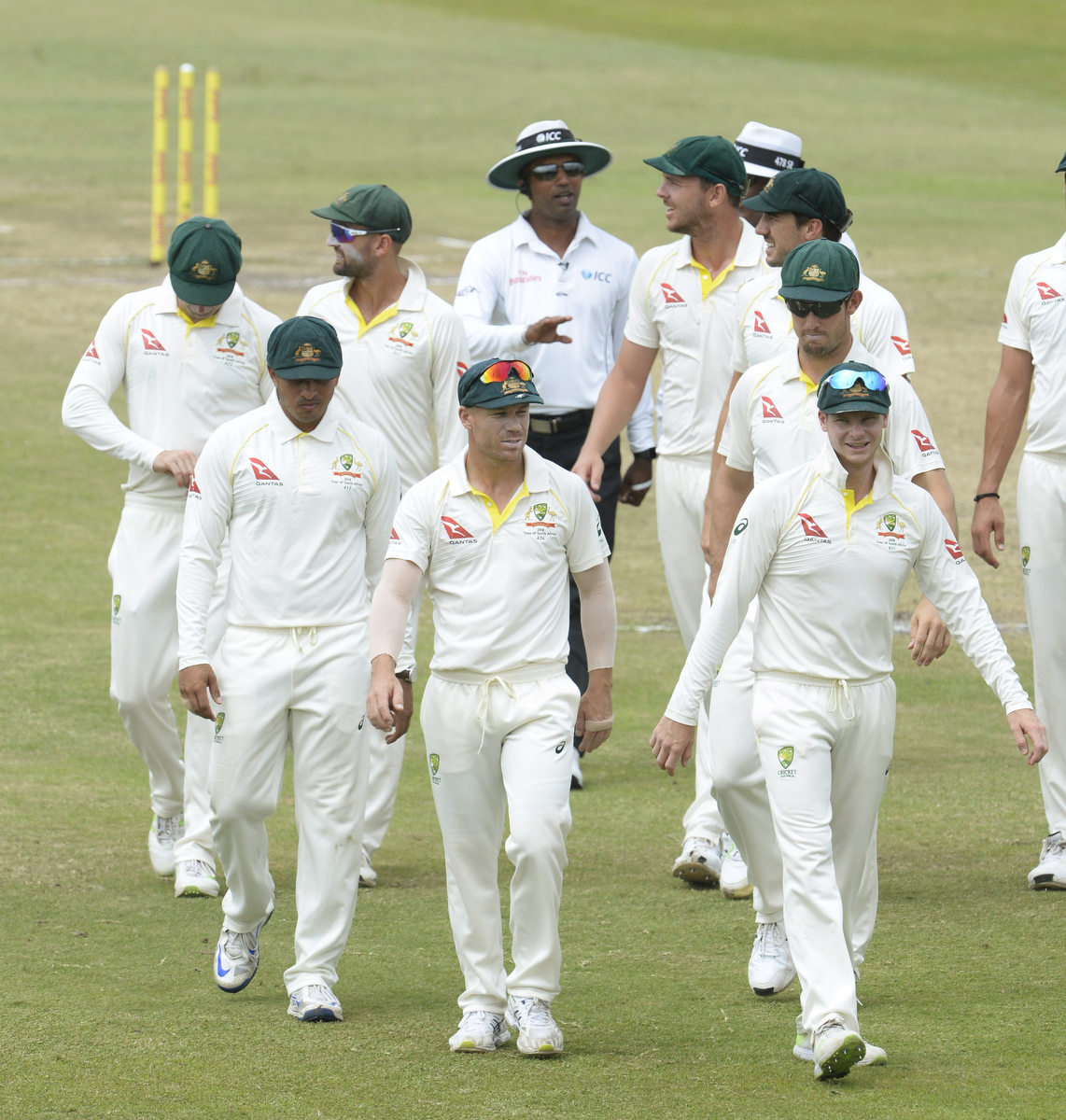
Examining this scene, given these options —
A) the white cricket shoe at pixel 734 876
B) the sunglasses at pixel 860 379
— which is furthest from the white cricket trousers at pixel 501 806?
the white cricket shoe at pixel 734 876

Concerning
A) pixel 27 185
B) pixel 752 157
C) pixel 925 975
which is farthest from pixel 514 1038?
pixel 27 185

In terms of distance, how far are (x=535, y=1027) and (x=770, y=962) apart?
100 cm

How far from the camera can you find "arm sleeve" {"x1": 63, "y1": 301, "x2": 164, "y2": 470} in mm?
8242

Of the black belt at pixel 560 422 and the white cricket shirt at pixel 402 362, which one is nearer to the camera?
the white cricket shirt at pixel 402 362

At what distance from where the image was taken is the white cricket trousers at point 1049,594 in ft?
26.5

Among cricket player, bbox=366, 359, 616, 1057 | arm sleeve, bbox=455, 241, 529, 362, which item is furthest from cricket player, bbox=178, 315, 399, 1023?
arm sleeve, bbox=455, 241, 529, 362

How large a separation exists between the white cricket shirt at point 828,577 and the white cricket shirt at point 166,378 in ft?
9.46

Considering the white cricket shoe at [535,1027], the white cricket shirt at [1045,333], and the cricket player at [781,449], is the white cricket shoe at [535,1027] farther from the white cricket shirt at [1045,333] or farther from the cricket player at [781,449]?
the white cricket shirt at [1045,333]

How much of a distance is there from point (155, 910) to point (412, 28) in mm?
53160

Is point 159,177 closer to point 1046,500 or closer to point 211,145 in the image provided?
point 211,145

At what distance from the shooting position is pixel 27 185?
3162 cm

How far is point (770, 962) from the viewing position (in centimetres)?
676

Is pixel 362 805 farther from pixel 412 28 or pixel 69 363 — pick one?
pixel 412 28

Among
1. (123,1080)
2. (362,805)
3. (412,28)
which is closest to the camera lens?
(123,1080)
